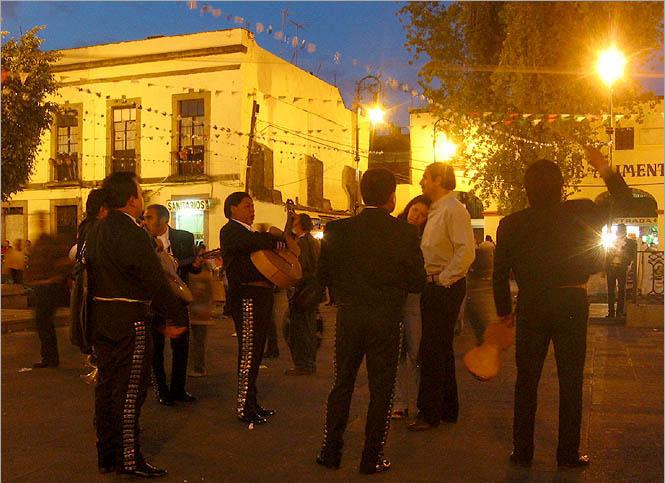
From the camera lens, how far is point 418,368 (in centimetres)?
598

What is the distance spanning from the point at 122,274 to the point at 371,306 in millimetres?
1477

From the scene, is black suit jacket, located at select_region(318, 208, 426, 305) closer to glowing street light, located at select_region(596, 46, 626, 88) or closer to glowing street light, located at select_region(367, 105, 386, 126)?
glowing street light, located at select_region(596, 46, 626, 88)

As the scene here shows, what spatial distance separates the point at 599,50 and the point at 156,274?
71.8 ft

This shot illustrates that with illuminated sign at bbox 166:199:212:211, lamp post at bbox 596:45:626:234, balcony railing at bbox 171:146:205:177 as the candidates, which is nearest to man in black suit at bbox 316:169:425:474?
lamp post at bbox 596:45:626:234

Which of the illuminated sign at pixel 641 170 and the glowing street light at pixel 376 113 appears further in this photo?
the glowing street light at pixel 376 113

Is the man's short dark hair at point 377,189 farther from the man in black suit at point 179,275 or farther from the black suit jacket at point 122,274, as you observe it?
the man in black suit at point 179,275

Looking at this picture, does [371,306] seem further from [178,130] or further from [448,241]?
[178,130]

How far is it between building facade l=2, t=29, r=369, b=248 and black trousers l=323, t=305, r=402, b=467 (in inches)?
865

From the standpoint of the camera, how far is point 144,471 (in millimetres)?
4473

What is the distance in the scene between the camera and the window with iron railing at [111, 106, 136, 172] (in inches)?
1147

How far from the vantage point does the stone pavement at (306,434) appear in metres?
4.54

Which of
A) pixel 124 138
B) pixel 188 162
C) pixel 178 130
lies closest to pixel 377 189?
pixel 188 162

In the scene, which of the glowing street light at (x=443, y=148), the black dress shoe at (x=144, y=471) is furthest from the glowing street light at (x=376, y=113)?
the black dress shoe at (x=144, y=471)

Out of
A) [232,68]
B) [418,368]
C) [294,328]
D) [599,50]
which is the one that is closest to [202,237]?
[232,68]
